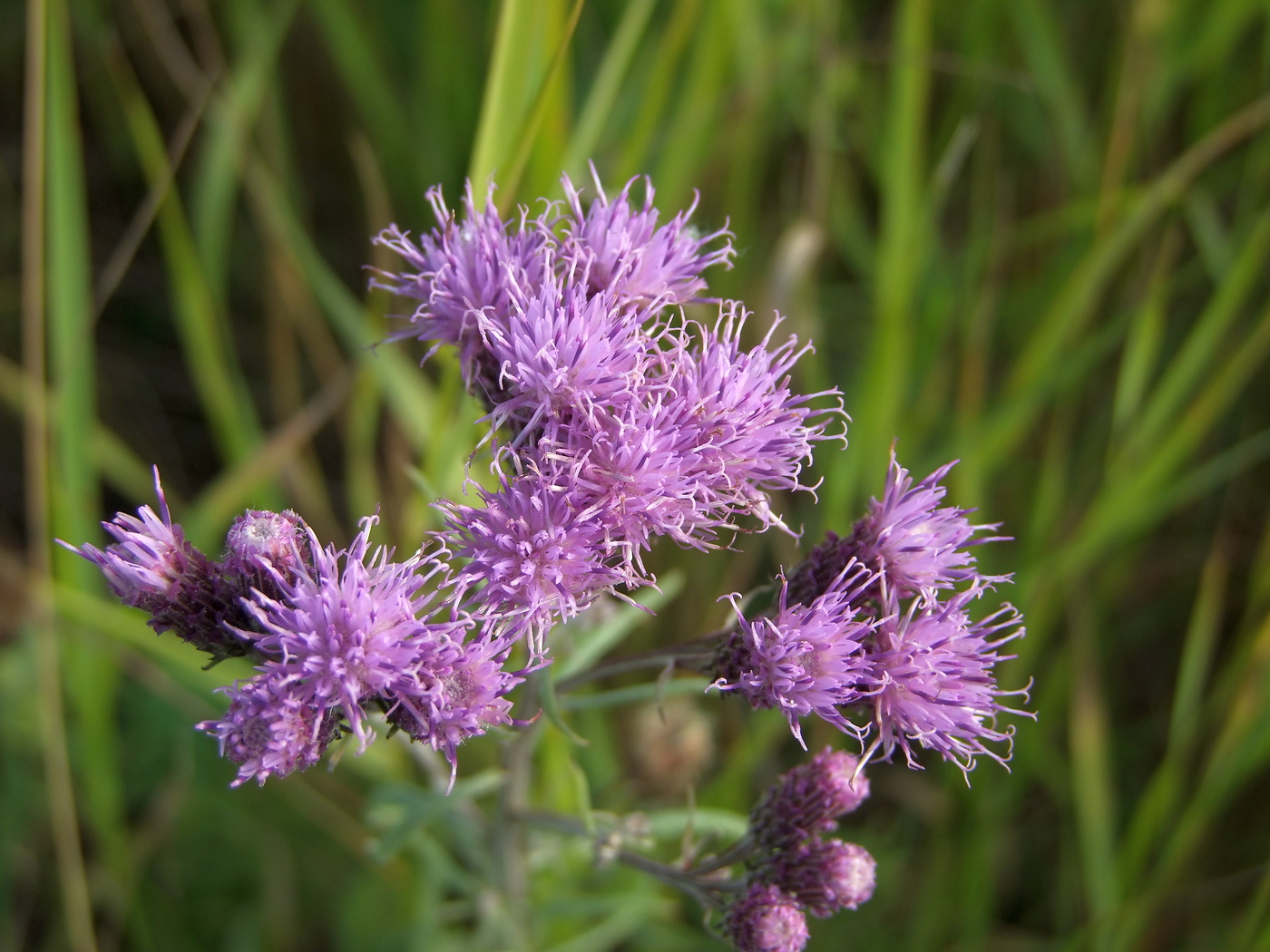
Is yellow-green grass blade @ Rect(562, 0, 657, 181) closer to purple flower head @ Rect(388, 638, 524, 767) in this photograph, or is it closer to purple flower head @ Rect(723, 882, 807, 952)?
purple flower head @ Rect(388, 638, 524, 767)

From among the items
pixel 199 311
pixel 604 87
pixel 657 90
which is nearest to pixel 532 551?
pixel 604 87

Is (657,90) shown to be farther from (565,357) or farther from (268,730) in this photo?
(268,730)

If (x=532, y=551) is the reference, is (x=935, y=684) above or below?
below

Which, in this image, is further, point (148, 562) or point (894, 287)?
point (894, 287)

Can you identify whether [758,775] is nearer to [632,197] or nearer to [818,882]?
[818,882]

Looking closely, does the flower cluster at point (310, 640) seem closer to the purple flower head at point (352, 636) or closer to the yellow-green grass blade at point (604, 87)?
the purple flower head at point (352, 636)

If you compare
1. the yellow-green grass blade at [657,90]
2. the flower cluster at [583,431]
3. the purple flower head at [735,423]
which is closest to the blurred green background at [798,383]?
the yellow-green grass blade at [657,90]
